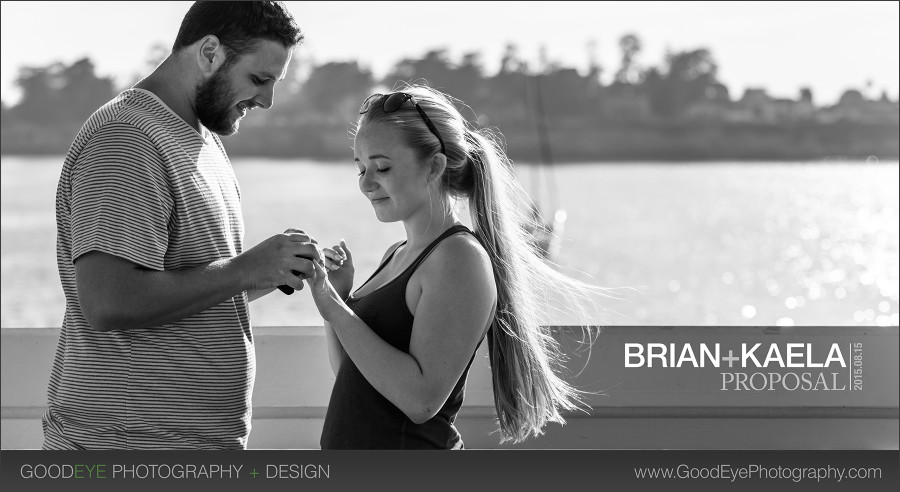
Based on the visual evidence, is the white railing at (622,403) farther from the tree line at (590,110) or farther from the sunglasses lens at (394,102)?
the tree line at (590,110)

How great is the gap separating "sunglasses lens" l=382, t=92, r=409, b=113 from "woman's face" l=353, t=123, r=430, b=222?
0.03 meters

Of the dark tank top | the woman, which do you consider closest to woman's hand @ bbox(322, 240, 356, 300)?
the woman

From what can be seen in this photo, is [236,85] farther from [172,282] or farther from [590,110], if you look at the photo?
[590,110]

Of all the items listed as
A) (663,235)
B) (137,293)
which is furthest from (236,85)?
(663,235)

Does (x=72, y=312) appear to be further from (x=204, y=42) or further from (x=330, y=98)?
(x=330, y=98)

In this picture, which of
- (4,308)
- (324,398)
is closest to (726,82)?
(4,308)

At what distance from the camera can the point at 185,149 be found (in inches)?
63.3

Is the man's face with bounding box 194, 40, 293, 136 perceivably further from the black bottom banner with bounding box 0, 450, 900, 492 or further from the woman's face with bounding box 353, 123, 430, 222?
the black bottom banner with bounding box 0, 450, 900, 492

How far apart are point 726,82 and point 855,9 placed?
4930 millimetres

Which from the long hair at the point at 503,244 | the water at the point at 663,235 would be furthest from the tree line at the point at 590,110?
the long hair at the point at 503,244

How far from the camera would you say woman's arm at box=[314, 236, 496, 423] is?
1.47 meters

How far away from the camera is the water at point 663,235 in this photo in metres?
20.8

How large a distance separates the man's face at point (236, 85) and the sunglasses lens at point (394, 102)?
0.27 m

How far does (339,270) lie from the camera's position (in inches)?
70.1
